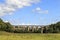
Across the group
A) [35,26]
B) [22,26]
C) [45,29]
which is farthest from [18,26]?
[45,29]

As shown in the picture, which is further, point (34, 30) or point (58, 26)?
point (58, 26)

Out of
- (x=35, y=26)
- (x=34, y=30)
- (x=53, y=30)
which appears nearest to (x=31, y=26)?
(x=35, y=26)

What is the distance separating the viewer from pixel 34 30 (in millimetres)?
74562

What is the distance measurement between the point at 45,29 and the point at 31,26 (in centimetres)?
1006

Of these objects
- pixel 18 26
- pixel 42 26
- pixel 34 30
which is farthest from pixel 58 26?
pixel 18 26

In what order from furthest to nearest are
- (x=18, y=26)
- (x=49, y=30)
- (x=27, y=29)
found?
(x=18, y=26), (x=27, y=29), (x=49, y=30)

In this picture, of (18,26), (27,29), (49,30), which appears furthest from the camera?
(18,26)

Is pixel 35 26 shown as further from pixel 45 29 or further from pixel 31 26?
pixel 45 29

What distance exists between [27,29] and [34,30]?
444 centimetres

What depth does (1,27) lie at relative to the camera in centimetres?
7856

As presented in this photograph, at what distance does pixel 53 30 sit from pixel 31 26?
13230 millimetres

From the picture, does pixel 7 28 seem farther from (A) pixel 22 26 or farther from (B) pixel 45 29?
(B) pixel 45 29

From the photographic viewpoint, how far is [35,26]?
268 feet

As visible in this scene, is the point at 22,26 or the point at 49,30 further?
the point at 22,26
